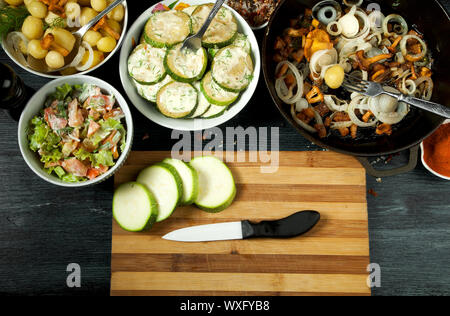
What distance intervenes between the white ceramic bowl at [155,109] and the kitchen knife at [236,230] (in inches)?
18.3

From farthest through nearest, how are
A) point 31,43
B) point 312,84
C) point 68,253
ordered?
point 68,253
point 312,84
point 31,43

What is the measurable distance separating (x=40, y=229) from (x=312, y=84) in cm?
141

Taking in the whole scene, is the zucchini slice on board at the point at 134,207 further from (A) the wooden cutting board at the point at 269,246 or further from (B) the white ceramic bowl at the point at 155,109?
(B) the white ceramic bowl at the point at 155,109

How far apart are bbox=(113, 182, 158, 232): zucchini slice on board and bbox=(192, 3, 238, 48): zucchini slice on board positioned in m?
0.69

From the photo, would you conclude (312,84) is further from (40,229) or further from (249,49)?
(40,229)

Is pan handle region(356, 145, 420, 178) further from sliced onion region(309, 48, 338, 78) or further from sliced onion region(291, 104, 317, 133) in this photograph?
sliced onion region(309, 48, 338, 78)

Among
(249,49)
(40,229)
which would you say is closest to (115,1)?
(249,49)

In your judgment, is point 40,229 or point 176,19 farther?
point 40,229

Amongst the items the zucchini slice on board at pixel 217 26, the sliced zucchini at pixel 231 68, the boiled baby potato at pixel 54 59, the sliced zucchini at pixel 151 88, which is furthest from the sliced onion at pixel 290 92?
the boiled baby potato at pixel 54 59

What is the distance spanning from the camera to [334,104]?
1.66 meters

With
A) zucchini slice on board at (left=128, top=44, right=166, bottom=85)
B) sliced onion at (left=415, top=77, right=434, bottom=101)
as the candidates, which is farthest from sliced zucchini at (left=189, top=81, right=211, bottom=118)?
sliced onion at (left=415, top=77, right=434, bottom=101)

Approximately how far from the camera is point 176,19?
156 cm

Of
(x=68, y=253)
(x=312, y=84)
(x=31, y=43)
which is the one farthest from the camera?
(x=68, y=253)

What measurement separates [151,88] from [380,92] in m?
0.95
